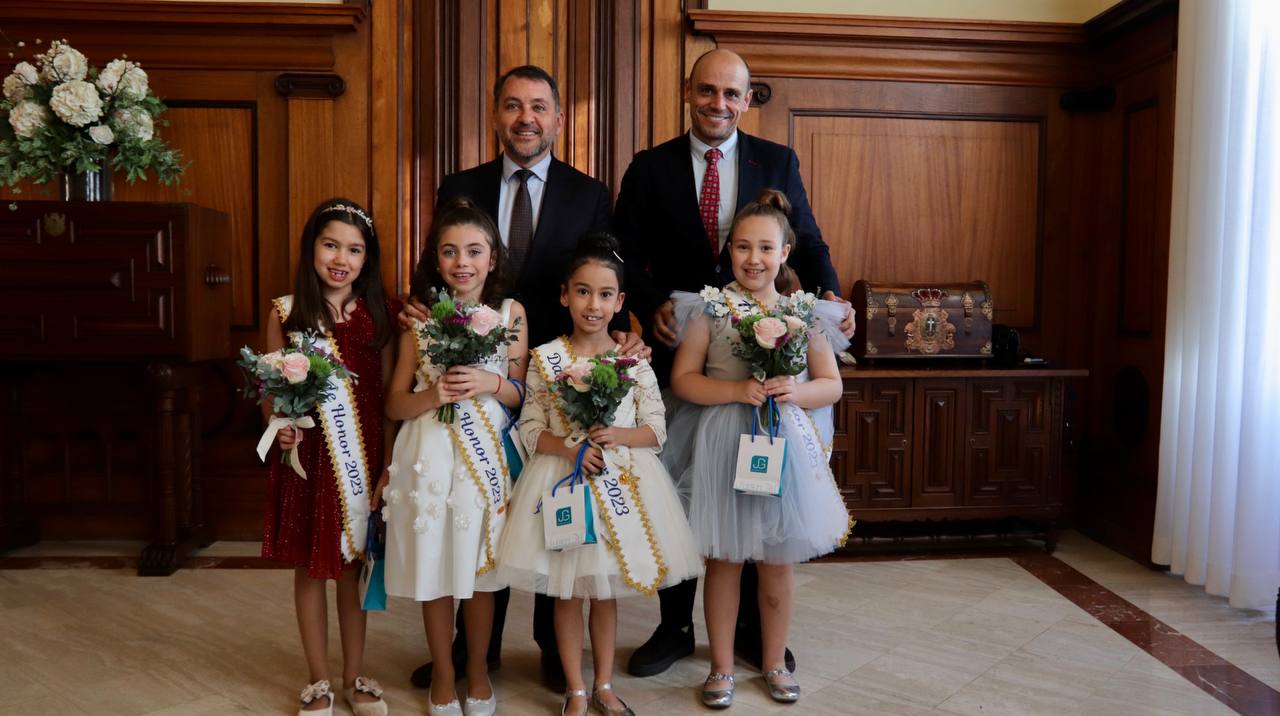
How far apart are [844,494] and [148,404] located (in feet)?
10.9

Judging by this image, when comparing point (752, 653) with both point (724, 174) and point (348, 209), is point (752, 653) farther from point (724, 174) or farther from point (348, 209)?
point (348, 209)

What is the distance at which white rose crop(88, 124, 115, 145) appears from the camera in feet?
13.4

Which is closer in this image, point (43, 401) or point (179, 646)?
point (179, 646)

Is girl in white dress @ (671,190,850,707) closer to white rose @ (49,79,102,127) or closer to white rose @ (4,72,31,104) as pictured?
white rose @ (49,79,102,127)

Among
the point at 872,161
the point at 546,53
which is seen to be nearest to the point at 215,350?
the point at 546,53

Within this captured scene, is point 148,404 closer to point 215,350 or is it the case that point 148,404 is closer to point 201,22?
point 215,350

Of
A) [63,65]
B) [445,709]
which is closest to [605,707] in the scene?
[445,709]

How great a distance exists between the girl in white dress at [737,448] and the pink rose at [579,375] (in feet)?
1.47

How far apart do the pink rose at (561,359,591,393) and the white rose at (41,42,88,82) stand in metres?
2.84

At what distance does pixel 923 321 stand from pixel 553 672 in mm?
2484

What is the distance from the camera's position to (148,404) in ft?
15.6

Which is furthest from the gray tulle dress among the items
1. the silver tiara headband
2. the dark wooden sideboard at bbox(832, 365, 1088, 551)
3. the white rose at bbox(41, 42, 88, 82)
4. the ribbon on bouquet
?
the white rose at bbox(41, 42, 88, 82)

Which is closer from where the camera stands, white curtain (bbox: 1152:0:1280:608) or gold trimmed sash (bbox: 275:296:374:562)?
gold trimmed sash (bbox: 275:296:374:562)

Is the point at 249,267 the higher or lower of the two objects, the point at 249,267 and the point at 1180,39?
the lower
